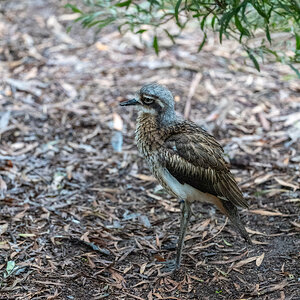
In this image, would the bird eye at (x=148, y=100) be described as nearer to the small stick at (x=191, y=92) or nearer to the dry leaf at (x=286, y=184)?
the dry leaf at (x=286, y=184)

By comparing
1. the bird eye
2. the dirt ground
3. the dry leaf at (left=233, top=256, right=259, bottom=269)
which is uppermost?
the bird eye

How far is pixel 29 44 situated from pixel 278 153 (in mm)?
4901

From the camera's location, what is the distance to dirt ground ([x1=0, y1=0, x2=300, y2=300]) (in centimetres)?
457

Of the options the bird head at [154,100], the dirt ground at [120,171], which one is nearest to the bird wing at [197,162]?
the bird head at [154,100]

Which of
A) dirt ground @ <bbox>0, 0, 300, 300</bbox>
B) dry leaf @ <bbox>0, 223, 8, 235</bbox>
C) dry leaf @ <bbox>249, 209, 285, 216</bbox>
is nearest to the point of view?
dirt ground @ <bbox>0, 0, 300, 300</bbox>

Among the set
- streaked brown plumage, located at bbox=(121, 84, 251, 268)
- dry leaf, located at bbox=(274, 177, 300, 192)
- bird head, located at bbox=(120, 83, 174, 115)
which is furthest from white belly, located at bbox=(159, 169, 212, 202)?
dry leaf, located at bbox=(274, 177, 300, 192)

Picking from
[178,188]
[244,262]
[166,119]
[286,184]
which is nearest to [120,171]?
[166,119]

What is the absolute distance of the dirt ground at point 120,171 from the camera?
15.0 ft

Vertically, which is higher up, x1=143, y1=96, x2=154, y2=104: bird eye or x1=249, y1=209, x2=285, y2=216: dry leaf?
x1=143, y1=96, x2=154, y2=104: bird eye

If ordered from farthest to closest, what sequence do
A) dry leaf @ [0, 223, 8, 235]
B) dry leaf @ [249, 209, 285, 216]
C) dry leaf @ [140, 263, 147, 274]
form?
dry leaf @ [249, 209, 285, 216] → dry leaf @ [0, 223, 8, 235] → dry leaf @ [140, 263, 147, 274]

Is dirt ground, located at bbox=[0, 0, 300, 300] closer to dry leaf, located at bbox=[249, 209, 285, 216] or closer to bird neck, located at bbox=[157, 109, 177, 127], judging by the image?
dry leaf, located at bbox=[249, 209, 285, 216]

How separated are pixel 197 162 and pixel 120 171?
1824 millimetres

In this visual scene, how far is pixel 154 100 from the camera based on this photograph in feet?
15.9

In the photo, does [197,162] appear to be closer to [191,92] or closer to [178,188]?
[178,188]
